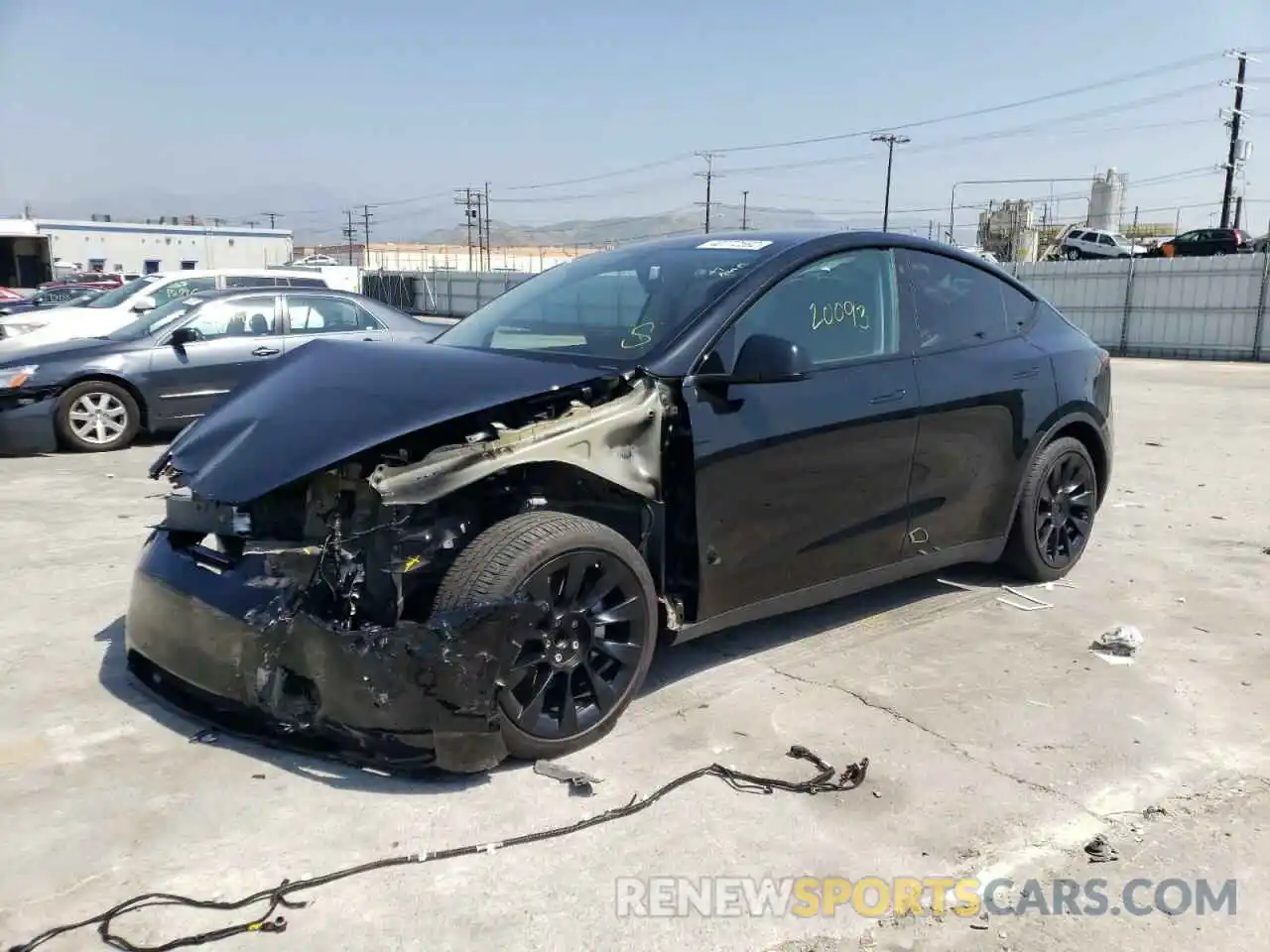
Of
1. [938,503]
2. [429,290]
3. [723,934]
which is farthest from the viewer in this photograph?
[429,290]

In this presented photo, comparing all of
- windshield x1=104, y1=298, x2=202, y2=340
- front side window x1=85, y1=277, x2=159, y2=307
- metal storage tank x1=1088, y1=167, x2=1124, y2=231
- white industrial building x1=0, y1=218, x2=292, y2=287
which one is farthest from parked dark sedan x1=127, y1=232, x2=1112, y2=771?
metal storage tank x1=1088, y1=167, x2=1124, y2=231

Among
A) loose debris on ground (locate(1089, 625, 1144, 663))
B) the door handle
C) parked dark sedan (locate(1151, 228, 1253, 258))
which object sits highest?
parked dark sedan (locate(1151, 228, 1253, 258))

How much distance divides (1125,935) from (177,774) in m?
2.72

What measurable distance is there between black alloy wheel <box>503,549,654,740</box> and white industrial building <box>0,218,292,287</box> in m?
61.4

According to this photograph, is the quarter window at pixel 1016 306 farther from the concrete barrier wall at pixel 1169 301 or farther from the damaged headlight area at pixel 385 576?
the concrete barrier wall at pixel 1169 301

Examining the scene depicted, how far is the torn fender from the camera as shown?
3.05 meters

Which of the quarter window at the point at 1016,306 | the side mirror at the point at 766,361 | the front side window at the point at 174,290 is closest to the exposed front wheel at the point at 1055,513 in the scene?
the quarter window at the point at 1016,306

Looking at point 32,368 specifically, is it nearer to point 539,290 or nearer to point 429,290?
point 539,290

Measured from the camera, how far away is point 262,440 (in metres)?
3.34

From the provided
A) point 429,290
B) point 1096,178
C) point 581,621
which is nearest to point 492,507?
point 581,621

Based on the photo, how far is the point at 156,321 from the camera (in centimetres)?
959

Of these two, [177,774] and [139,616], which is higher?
[139,616]

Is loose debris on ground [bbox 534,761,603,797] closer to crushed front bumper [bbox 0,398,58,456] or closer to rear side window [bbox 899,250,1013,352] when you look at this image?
A: rear side window [bbox 899,250,1013,352]

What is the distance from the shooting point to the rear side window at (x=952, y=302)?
14.5 ft
